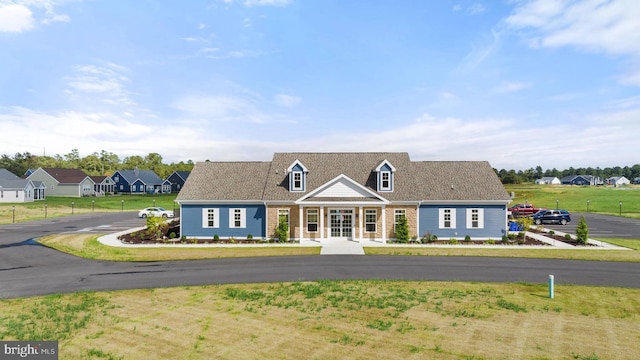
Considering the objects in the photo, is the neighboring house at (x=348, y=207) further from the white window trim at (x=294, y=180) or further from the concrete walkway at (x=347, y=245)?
the concrete walkway at (x=347, y=245)

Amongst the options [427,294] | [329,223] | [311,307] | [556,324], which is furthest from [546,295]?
[329,223]

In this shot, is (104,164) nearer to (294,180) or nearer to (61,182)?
(61,182)

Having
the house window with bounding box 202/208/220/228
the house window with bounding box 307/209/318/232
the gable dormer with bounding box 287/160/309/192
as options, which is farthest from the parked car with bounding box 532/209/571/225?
the house window with bounding box 202/208/220/228

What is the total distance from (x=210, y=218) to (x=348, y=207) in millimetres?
12949

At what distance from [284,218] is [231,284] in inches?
539

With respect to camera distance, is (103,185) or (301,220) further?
(103,185)

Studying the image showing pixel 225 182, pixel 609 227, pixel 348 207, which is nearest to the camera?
pixel 348 207

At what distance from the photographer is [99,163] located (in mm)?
151125

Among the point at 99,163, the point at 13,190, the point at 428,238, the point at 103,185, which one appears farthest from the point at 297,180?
the point at 99,163

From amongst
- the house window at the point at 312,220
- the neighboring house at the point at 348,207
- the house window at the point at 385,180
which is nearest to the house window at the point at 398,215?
the neighboring house at the point at 348,207

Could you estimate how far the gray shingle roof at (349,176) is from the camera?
32938mm

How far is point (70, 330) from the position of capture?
1210 centimetres

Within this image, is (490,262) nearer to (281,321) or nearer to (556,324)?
(556,324)

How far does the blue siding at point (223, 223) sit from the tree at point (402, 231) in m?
12.1
